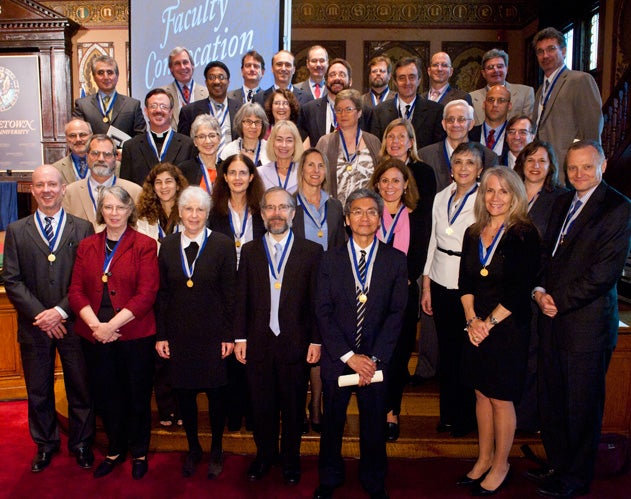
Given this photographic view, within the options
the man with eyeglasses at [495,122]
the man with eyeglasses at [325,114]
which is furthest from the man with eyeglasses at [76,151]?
the man with eyeglasses at [495,122]

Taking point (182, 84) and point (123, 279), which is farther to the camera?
point (182, 84)

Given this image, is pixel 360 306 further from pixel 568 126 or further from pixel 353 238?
pixel 568 126

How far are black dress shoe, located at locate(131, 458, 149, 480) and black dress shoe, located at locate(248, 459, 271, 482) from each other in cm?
59

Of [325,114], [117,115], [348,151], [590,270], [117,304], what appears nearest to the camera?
[590,270]

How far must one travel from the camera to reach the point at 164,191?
11.5ft

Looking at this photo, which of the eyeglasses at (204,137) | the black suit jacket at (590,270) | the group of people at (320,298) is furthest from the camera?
the eyeglasses at (204,137)

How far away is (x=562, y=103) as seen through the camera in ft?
14.3

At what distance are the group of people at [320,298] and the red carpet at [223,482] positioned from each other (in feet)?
0.28

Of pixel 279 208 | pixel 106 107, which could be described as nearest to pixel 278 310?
pixel 279 208

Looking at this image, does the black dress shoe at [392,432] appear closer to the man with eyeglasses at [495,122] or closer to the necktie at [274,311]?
the necktie at [274,311]

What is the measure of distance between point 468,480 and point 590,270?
1326 millimetres

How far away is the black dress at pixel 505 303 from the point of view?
9.57 feet

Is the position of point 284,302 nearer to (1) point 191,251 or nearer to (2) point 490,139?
(1) point 191,251

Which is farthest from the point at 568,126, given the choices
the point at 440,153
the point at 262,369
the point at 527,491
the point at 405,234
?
the point at 262,369
